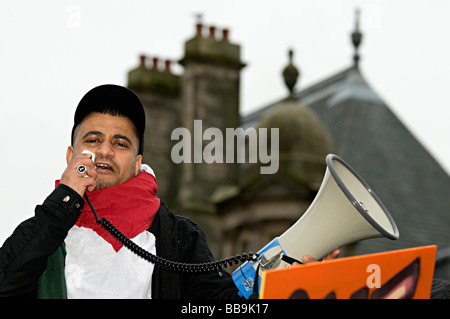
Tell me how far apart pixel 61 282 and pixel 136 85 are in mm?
27283

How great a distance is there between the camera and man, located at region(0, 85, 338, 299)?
464cm

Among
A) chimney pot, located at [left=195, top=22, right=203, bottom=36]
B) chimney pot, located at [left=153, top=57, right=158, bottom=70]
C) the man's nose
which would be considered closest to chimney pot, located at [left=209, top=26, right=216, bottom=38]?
chimney pot, located at [left=195, top=22, right=203, bottom=36]

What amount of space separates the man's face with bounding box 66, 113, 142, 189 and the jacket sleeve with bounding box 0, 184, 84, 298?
383mm

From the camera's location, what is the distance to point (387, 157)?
102 ft

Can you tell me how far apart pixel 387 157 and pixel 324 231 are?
87.2 ft

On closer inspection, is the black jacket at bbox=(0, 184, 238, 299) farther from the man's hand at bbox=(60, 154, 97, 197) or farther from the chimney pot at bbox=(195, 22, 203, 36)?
the chimney pot at bbox=(195, 22, 203, 36)

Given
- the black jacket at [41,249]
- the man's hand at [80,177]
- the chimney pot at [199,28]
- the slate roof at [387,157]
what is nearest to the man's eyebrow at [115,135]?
the man's hand at [80,177]

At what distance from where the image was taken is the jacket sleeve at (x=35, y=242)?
15.0 ft

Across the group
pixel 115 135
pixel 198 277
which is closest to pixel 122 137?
pixel 115 135

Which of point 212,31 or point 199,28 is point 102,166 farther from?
point 212,31

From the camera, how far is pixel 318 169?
27.6 metres

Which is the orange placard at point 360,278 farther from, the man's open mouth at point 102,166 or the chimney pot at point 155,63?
the chimney pot at point 155,63
